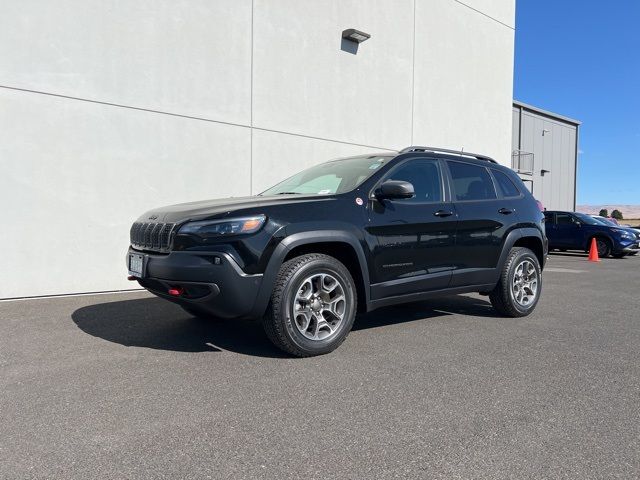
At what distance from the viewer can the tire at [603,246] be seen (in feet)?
50.1

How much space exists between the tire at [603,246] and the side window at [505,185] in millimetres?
11442

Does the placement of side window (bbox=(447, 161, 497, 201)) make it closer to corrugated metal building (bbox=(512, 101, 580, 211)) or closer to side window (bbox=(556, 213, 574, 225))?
side window (bbox=(556, 213, 574, 225))

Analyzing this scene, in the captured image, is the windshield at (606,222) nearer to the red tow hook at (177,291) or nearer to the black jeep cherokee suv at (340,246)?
the black jeep cherokee suv at (340,246)

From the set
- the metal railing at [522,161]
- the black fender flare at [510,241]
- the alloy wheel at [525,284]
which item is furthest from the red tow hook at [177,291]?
the metal railing at [522,161]

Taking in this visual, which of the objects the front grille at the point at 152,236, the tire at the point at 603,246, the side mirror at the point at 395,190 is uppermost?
the side mirror at the point at 395,190

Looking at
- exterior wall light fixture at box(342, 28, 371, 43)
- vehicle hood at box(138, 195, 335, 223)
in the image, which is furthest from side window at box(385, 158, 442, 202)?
exterior wall light fixture at box(342, 28, 371, 43)

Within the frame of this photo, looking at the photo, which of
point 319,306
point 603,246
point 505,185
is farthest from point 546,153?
point 319,306

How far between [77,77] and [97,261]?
2513 mm

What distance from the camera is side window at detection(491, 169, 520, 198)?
5.68 m

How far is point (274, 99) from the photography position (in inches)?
346

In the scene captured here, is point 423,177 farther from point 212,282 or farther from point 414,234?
point 212,282

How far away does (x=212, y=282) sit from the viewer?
359cm

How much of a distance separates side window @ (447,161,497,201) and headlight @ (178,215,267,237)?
7.76 feet

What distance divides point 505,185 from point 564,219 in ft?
40.1
